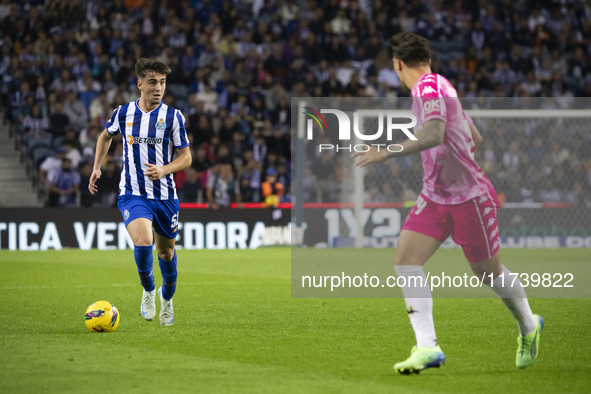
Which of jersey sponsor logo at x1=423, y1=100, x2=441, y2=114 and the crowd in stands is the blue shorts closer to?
jersey sponsor logo at x1=423, y1=100, x2=441, y2=114

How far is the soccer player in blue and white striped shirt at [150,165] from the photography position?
21.9 ft

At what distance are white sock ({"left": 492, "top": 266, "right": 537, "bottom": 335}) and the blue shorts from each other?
294cm

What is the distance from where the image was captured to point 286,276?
1147 cm

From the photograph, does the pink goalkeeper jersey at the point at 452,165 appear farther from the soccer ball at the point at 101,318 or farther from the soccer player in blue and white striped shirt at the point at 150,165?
the soccer ball at the point at 101,318

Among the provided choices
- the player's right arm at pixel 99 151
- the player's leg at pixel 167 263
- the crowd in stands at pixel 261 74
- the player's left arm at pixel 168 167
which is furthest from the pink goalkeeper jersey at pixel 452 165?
the crowd in stands at pixel 261 74

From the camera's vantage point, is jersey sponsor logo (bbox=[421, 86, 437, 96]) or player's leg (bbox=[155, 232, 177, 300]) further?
player's leg (bbox=[155, 232, 177, 300])

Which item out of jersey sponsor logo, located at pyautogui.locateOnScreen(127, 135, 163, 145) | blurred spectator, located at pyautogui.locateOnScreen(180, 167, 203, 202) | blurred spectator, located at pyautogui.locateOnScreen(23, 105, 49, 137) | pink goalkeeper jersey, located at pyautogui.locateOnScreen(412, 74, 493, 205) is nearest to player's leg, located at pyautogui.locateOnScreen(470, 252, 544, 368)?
pink goalkeeper jersey, located at pyautogui.locateOnScreen(412, 74, 493, 205)

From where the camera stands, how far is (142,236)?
21.7 feet

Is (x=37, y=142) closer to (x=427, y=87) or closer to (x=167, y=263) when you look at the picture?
(x=167, y=263)

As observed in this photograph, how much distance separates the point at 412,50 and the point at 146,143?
278 centimetres

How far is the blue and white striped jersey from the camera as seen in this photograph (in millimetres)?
6758

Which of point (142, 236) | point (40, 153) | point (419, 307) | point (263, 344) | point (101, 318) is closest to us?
point (419, 307)

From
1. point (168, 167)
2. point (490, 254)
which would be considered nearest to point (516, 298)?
point (490, 254)

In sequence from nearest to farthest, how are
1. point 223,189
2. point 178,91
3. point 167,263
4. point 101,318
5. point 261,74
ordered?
point 101,318
point 167,263
point 223,189
point 178,91
point 261,74
